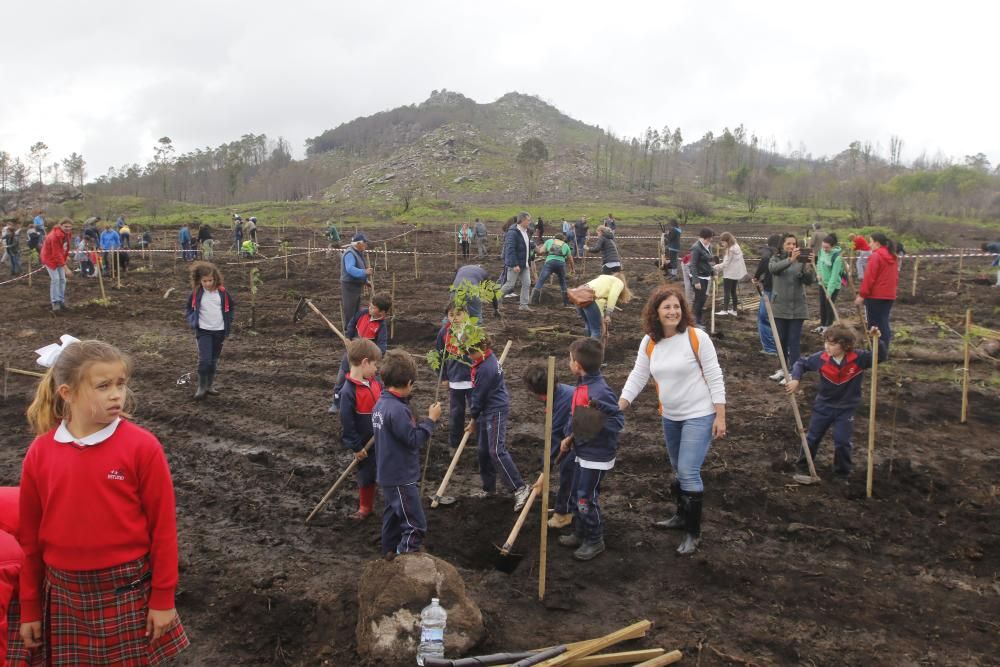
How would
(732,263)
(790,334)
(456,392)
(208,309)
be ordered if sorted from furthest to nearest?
(732,263) → (790,334) → (208,309) → (456,392)

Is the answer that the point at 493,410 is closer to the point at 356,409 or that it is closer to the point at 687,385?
the point at 356,409

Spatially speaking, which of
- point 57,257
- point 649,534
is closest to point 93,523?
point 649,534

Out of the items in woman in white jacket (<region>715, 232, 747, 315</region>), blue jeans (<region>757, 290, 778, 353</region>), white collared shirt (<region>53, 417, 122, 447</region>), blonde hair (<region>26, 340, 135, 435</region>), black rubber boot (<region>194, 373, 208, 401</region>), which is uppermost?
woman in white jacket (<region>715, 232, 747, 315</region>)

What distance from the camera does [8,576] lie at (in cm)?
274

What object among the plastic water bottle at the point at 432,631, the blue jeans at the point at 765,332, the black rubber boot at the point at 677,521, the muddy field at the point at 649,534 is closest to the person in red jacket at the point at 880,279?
the muddy field at the point at 649,534

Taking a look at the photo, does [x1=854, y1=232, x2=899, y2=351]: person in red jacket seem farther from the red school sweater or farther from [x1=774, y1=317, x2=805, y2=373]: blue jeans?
the red school sweater

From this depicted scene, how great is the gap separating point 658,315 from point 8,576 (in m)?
3.83

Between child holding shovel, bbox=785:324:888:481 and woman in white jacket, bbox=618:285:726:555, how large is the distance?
1.50 m

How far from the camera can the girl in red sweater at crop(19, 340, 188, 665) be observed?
2520 millimetres

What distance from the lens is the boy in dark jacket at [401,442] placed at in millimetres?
4266

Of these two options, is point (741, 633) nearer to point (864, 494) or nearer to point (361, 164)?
point (864, 494)

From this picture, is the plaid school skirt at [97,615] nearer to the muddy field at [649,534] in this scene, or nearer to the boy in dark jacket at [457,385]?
the muddy field at [649,534]

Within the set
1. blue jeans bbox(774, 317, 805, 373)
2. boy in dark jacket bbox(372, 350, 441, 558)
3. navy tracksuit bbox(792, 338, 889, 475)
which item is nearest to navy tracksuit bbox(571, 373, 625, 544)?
boy in dark jacket bbox(372, 350, 441, 558)

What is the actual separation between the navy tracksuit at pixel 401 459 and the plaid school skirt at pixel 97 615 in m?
1.78
